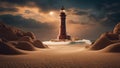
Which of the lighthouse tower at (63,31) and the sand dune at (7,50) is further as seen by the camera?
the lighthouse tower at (63,31)

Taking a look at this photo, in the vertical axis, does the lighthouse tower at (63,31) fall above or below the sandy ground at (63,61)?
above

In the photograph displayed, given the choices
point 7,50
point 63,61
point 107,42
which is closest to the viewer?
point 63,61

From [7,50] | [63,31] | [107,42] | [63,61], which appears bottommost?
[63,61]

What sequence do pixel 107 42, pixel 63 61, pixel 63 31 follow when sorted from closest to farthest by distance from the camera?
pixel 63 61 < pixel 107 42 < pixel 63 31

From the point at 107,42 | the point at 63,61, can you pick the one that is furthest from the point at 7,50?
the point at 107,42

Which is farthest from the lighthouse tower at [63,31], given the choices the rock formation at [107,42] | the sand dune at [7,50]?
the sand dune at [7,50]

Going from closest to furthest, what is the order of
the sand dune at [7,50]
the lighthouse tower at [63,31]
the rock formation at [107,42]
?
the sand dune at [7,50]
the rock formation at [107,42]
the lighthouse tower at [63,31]

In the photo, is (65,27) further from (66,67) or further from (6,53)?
(66,67)

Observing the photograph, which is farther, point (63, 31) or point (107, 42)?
point (63, 31)

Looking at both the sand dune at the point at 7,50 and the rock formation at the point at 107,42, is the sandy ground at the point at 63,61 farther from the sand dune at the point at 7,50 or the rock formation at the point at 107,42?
the rock formation at the point at 107,42

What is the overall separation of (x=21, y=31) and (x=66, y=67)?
3258cm

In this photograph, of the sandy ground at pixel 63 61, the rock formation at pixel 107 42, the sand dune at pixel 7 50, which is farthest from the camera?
the rock formation at pixel 107 42

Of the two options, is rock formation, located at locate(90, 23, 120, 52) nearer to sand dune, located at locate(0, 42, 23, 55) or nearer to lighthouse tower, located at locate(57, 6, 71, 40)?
sand dune, located at locate(0, 42, 23, 55)

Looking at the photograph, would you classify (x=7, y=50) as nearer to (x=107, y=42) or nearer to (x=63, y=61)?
(x=63, y=61)
